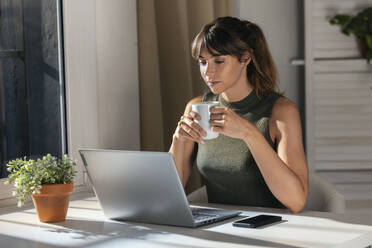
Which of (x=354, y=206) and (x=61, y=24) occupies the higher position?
(x=61, y=24)

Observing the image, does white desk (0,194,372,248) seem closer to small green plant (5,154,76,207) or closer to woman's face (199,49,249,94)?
small green plant (5,154,76,207)

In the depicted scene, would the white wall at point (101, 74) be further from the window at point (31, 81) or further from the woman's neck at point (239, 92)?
the woman's neck at point (239, 92)

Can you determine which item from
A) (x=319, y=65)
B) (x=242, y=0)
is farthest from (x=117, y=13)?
(x=319, y=65)

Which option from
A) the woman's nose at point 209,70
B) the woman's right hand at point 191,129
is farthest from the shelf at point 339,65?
the woman's right hand at point 191,129

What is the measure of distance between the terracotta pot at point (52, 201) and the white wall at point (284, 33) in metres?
1.73

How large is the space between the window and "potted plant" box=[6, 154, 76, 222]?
0.46 metres

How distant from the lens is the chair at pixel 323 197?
6.25ft

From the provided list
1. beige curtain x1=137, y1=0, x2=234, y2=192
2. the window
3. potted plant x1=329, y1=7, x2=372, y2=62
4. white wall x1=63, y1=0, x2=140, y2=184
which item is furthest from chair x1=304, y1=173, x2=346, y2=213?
potted plant x1=329, y1=7, x2=372, y2=62

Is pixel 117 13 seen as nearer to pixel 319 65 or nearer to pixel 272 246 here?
pixel 319 65

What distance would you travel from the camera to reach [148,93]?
8.04 ft

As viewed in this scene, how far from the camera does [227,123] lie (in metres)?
1.68

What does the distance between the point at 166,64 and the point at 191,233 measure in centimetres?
118

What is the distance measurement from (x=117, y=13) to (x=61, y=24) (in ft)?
0.84

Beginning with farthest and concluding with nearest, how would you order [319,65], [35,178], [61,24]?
[319,65], [61,24], [35,178]
